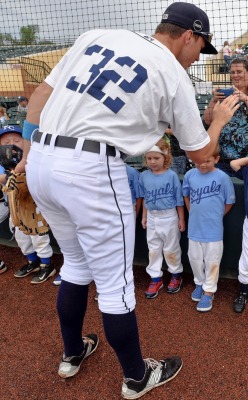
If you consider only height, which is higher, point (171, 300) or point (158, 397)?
point (158, 397)

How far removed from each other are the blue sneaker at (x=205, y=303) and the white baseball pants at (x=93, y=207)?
3.34 feet

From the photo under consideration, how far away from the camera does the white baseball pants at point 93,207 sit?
4.50 feet

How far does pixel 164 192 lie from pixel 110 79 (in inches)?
53.6

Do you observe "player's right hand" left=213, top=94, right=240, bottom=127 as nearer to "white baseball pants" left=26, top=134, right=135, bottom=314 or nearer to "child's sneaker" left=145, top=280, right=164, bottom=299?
"white baseball pants" left=26, top=134, right=135, bottom=314

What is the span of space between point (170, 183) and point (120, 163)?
48.3 inches

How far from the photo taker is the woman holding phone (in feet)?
8.57

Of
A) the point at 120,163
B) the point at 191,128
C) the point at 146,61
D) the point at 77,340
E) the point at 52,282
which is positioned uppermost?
the point at 146,61

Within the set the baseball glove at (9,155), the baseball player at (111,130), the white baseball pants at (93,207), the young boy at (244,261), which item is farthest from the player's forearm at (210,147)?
the baseball glove at (9,155)

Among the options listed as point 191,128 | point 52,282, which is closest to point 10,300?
point 52,282

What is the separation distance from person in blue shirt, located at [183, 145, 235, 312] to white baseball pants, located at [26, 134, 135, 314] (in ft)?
3.37

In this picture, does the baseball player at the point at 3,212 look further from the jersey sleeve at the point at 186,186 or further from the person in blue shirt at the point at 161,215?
the jersey sleeve at the point at 186,186

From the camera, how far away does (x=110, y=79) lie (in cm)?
133

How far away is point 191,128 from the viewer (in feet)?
4.69

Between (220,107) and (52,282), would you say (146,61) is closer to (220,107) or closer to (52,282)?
(220,107)
